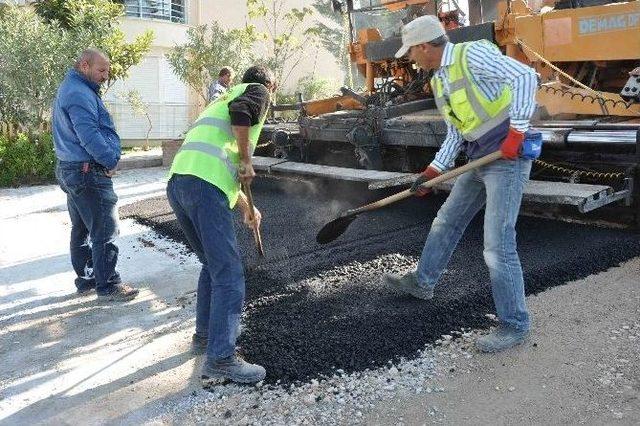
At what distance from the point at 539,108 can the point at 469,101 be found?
2.75 metres

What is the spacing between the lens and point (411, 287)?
3766 mm

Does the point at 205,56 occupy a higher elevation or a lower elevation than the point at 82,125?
higher

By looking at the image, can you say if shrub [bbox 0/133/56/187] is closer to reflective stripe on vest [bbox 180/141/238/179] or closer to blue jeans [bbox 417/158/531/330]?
reflective stripe on vest [bbox 180/141/238/179]

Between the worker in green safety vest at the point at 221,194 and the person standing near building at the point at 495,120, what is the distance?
88 cm

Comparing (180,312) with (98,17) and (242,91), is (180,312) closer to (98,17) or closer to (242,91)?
(242,91)

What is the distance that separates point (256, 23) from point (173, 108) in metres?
4.39

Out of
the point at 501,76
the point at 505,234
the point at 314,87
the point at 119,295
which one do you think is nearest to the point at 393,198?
the point at 505,234

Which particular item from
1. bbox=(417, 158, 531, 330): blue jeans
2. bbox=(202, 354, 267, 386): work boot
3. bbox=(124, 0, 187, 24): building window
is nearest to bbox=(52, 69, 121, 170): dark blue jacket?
bbox=(202, 354, 267, 386): work boot

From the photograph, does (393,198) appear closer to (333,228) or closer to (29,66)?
(333,228)

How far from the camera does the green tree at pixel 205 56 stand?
40.4ft

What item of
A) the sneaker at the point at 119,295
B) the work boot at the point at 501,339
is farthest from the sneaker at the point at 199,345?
the work boot at the point at 501,339

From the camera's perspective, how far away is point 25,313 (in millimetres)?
4004

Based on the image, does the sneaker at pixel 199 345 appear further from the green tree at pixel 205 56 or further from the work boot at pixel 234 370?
the green tree at pixel 205 56

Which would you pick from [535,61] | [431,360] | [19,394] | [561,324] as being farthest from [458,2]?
[19,394]
